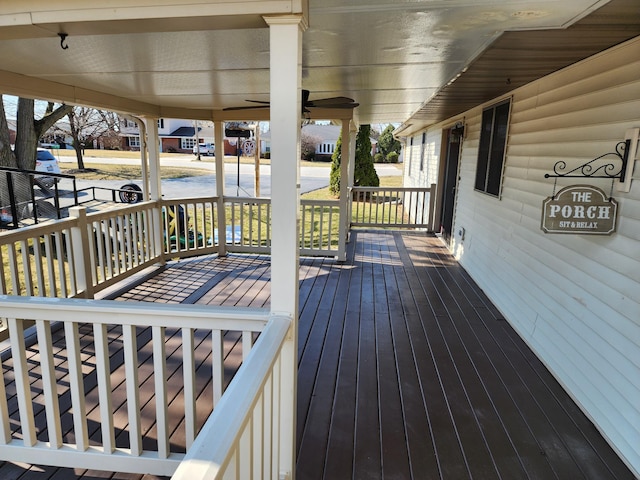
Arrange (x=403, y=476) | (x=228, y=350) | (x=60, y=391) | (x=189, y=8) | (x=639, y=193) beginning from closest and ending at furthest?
1. (x=189, y=8)
2. (x=403, y=476)
3. (x=639, y=193)
4. (x=60, y=391)
5. (x=228, y=350)

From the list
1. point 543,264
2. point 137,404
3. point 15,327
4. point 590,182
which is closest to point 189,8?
point 15,327

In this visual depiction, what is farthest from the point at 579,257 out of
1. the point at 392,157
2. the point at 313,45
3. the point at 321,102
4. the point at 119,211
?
the point at 392,157

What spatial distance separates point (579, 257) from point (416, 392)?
56.9 inches

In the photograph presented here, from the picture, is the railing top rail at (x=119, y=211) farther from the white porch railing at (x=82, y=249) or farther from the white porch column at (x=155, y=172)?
the white porch column at (x=155, y=172)

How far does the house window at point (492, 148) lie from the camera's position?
4.45 meters

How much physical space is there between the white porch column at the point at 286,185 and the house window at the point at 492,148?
3.53 meters

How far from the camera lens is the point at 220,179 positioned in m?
6.02

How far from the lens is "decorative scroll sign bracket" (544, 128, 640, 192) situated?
7.22 ft

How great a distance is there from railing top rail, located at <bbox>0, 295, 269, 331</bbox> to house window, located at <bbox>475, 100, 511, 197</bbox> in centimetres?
367

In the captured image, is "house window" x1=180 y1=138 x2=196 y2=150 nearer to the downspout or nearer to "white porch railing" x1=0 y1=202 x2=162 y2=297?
the downspout

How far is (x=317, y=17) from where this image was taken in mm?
1847

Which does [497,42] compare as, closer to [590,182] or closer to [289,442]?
[590,182]

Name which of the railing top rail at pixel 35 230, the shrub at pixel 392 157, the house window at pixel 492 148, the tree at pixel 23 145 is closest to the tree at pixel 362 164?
the tree at pixel 23 145

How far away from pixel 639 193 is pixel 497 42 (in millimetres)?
1137
